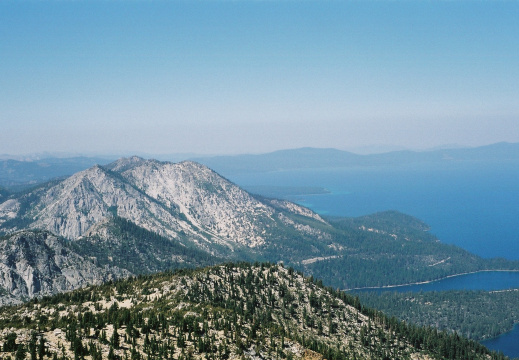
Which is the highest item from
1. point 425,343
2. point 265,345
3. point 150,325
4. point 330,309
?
point 150,325

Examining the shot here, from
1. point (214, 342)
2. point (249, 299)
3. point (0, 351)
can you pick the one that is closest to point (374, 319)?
point (249, 299)

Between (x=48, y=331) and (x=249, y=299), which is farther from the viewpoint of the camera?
(x=249, y=299)

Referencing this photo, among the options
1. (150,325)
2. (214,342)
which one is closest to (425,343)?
(214,342)

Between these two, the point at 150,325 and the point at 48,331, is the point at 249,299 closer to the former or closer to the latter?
the point at 150,325

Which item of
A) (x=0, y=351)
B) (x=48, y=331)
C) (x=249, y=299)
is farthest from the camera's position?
(x=249, y=299)

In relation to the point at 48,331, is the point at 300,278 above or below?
below

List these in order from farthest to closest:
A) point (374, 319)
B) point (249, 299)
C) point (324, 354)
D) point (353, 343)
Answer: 1. point (374, 319)
2. point (249, 299)
3. point (353, 343)
4. point (324, 354)
